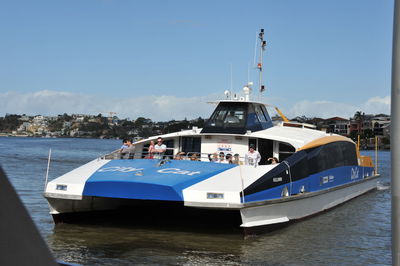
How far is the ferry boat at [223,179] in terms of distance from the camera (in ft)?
34.4

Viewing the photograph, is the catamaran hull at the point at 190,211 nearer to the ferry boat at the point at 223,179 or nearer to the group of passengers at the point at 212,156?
the ferry boat at the point at 223,179

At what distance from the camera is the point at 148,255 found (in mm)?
A: 9461

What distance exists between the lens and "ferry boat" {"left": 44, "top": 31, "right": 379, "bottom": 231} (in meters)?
10.5

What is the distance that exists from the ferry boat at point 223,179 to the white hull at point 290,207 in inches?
0.9

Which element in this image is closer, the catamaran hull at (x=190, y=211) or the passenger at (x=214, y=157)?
the catamaran hull at (x=190, y=211)

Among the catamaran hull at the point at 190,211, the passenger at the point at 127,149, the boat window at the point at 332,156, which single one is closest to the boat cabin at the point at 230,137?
the passenger at the point at 127,149

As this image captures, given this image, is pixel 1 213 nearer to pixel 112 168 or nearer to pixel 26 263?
pixel 26 263

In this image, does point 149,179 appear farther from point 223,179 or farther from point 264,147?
point 264,147

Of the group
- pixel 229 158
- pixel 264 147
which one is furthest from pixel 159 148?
pixel 264 147

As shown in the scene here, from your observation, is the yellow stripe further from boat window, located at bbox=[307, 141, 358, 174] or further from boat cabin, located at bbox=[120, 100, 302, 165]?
boat cabin, located at bbox=[120, 100, 302, 165]

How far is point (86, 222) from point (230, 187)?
3.84 m

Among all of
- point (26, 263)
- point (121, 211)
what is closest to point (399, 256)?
point (26, 263)

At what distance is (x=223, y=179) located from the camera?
1093 cm

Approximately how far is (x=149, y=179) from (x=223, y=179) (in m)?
1.51
